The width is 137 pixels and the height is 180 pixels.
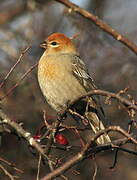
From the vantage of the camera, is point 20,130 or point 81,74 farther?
point 81,74

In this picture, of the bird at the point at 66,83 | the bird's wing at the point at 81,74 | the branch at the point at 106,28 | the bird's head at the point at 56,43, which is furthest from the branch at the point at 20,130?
the bird's head at the point at 56,43

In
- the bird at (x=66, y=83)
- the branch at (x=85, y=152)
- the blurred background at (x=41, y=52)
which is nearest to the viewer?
the branch at (x=85, y=152)

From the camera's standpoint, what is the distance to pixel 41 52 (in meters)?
8.41

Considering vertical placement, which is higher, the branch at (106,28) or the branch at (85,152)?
the branch at (106,28)

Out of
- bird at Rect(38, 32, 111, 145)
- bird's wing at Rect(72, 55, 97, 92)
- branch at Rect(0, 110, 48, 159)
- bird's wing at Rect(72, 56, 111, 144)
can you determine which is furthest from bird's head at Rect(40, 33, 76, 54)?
branch at Rect(0, 110, 48, 159)

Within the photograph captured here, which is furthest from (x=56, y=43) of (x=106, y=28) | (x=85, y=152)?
(x=85, y=152)

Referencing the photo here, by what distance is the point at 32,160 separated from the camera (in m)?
7.33

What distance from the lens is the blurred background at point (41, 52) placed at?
299 inches

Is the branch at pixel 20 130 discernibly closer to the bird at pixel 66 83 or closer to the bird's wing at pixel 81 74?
the bird at pixel 66 83

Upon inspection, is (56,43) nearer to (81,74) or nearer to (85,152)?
(81,74)

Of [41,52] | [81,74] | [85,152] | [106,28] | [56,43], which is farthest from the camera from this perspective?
[41,52]

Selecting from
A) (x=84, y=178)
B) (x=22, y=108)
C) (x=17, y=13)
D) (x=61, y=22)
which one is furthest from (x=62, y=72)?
(x=17, y=13)

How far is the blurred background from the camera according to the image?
7594 millimetres

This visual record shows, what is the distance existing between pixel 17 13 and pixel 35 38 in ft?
4.01
